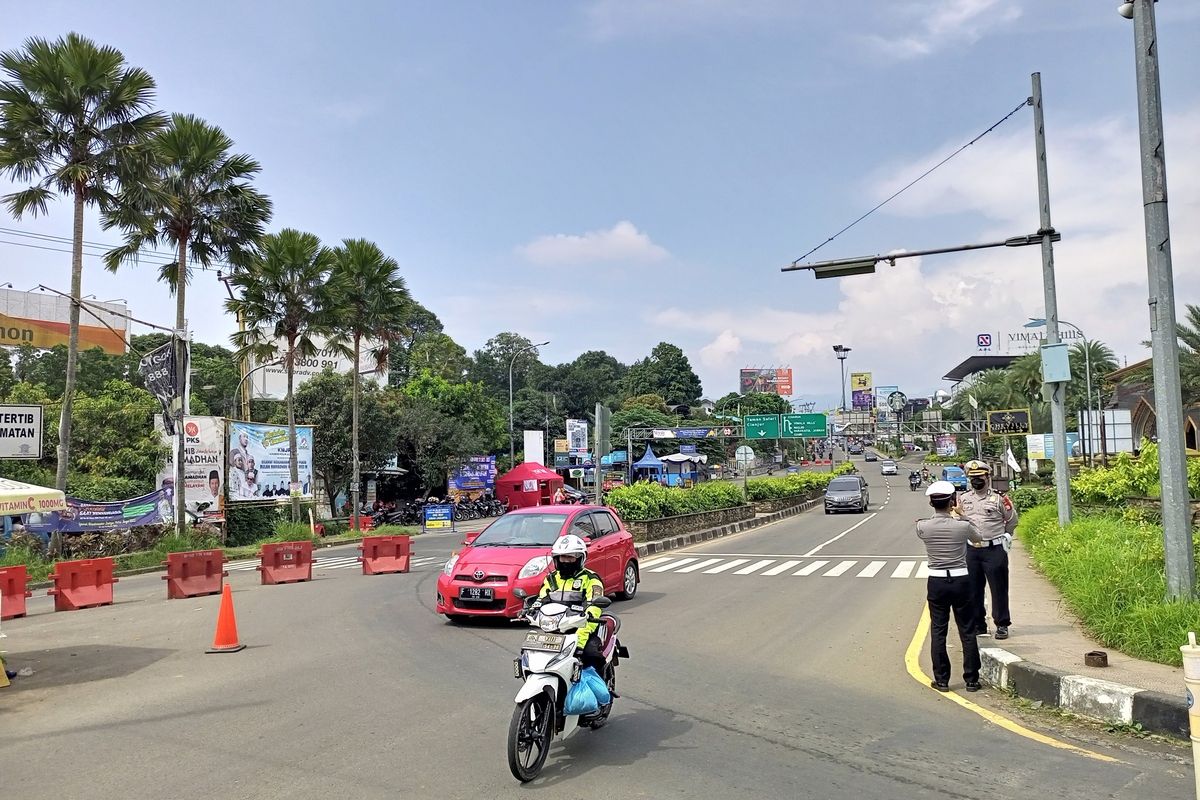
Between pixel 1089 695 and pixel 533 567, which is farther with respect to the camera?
pixel 533 567

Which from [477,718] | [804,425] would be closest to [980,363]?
[804,425]

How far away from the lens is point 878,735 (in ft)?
20.3

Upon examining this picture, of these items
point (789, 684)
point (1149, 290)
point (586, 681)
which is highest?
point (1149, 290)

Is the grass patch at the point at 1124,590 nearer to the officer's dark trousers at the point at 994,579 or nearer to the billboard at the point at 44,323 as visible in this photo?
the officer's dark trousers at the point at 994,579

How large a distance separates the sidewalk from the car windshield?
5.58 m

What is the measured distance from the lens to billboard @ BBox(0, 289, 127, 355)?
58.6 metres

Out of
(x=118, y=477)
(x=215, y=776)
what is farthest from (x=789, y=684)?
(x=118, y=477)

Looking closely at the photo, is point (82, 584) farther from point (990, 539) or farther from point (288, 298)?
point (288, 298)

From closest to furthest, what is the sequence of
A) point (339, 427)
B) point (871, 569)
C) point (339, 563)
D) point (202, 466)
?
1. point (871, 569)
2. point (339, 563)
3. point (202, 466)
4. point (339, 427)

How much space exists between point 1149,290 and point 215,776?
899cm

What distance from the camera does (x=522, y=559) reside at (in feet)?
36.5

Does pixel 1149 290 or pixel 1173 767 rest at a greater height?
pixel 1149 290

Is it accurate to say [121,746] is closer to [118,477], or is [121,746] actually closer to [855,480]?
[118,477]

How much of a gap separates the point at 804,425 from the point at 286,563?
48.5 meters
